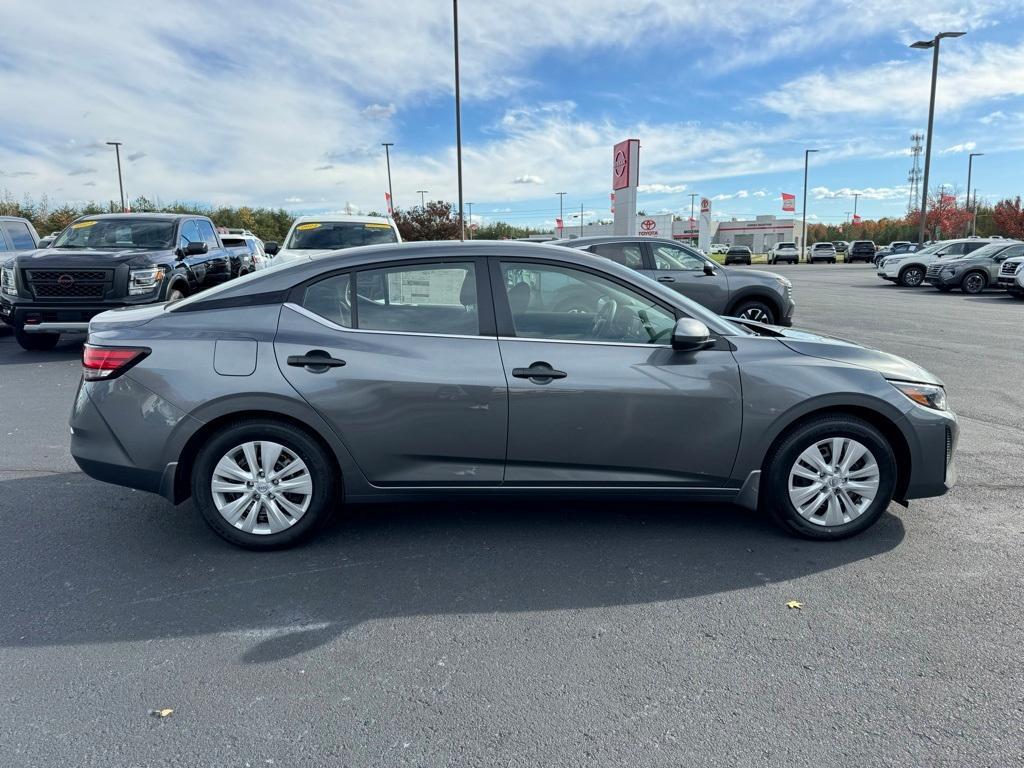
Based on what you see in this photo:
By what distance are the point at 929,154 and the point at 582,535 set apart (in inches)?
1421

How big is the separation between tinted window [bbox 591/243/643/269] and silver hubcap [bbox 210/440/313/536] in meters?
8.29

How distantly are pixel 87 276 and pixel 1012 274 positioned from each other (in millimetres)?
22307

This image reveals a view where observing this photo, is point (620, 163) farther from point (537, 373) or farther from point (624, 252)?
point (537, 373)

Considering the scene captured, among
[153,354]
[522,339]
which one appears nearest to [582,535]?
[522,339]

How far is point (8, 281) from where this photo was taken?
402 inches

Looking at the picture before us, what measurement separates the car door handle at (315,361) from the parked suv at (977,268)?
936 inches

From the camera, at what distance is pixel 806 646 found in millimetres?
2982

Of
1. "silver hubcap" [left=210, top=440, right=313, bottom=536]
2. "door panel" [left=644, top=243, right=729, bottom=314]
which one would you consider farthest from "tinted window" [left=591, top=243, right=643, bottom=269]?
"silver hubcap" [left=210, top=440, right=313, bottom=536]

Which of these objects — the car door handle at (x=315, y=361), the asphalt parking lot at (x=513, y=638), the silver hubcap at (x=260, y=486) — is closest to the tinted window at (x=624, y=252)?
the asphalt parking lot at (x=513, y=638)

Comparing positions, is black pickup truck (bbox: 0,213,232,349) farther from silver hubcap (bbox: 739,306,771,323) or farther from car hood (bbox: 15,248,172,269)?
silver hubcap (bbox: 739,306,771,323)

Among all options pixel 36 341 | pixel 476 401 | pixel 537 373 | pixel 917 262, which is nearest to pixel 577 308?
pixel 537 373

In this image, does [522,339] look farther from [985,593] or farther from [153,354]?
[985,593]

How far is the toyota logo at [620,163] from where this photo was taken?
911 inches

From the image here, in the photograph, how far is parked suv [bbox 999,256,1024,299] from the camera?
1967 cm
